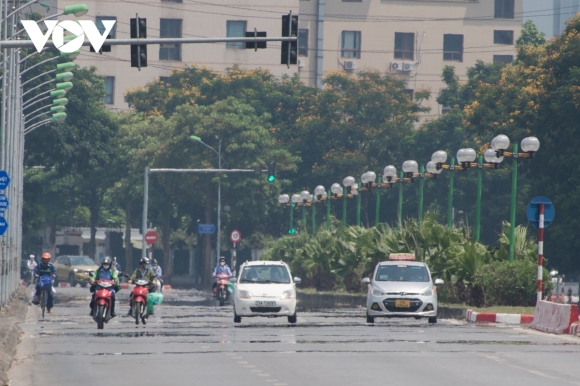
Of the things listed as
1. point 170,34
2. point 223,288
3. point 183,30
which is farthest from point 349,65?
point 223,288

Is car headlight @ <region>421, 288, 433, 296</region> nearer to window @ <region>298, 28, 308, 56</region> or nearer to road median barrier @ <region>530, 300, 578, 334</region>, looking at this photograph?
road median barrier @ <region>530, 300, 578, 334</region>

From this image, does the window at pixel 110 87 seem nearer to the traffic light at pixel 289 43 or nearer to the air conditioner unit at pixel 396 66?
the air conditioner unit at pixel 396 66

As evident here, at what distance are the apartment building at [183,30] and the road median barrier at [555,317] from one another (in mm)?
71105

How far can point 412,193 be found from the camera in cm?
7731

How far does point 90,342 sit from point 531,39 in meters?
60.4

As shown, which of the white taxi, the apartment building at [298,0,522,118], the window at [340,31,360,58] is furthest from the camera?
the window at [340,31,360,58]

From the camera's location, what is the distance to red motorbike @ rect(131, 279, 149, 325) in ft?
94.5

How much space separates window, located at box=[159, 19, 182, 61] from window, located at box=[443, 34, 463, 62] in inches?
820

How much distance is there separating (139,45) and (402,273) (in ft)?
31.9

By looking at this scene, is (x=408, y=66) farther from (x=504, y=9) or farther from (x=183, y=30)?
(x=183, y=30)

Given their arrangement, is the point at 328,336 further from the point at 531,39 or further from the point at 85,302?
the point at 531,39

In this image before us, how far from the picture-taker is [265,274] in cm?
3088

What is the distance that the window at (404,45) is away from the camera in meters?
104

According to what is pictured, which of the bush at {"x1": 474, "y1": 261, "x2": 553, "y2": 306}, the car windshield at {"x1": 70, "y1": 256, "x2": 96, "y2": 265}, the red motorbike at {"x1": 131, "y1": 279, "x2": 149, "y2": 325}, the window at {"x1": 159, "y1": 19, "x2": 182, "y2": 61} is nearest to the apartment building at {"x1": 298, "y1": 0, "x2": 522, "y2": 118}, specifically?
the window at {"x1": 159, "y1": 19, "x2": 182, "y2": 61}
